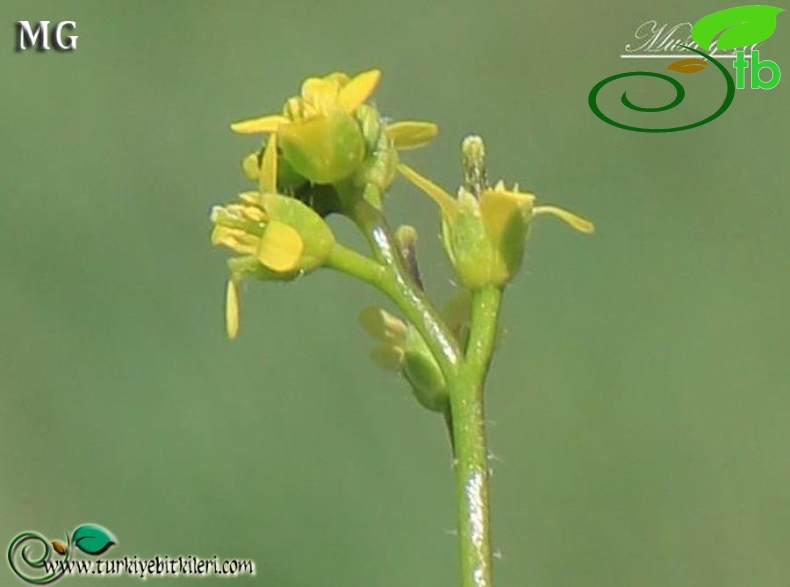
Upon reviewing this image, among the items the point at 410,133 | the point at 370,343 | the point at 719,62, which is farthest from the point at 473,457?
the point at 719,62

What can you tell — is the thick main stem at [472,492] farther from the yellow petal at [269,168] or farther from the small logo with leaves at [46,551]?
the small logo with leaves at [46,551]

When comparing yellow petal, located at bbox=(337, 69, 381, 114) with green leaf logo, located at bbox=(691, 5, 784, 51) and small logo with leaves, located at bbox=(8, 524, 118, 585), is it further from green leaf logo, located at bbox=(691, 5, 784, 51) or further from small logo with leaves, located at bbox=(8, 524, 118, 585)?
green leaf logo, located at bbox=(691, 5, 784, 51)

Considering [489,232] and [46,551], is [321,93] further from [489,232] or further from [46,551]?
[46,551]

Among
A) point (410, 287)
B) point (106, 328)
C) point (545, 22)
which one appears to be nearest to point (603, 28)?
point (545, 22)

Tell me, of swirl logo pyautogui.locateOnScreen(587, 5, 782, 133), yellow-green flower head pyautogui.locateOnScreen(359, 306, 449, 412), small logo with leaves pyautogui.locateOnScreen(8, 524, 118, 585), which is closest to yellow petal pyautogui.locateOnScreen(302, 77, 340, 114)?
yellow-green flower head pyautogui.locateOnScreen(359, 306, 449, 412)

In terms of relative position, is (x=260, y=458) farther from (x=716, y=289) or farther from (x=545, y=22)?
(x=545, y=22)

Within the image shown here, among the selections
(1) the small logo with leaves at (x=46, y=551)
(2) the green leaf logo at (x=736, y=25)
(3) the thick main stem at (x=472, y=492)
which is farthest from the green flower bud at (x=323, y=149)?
(2) the green leaf logo at (x=736, y=25)
